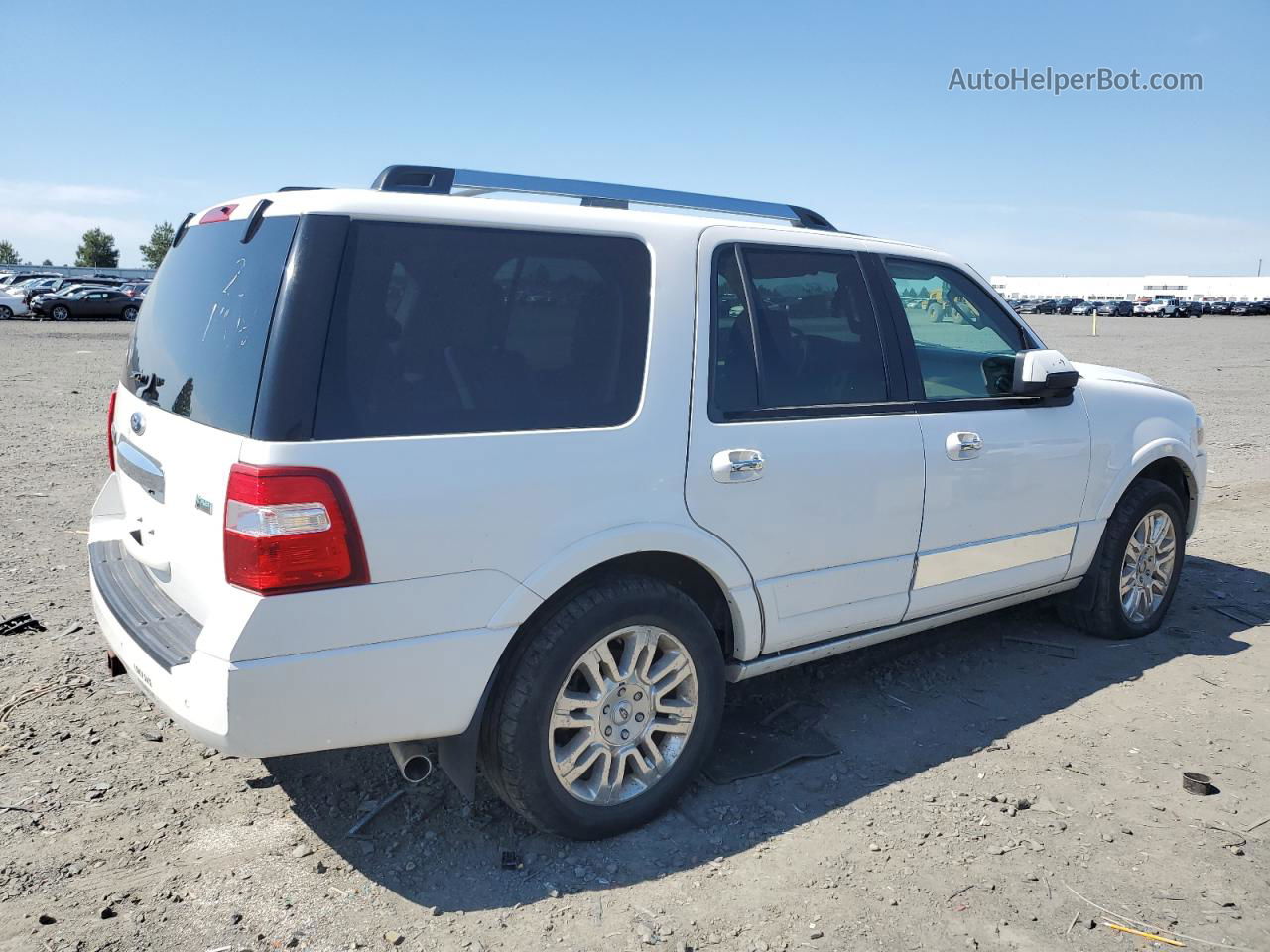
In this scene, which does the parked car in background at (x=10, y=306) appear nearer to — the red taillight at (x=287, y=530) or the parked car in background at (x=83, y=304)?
the parked car in background at (x=83, y=304)

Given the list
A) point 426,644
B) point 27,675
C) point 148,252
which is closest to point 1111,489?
point 426,644

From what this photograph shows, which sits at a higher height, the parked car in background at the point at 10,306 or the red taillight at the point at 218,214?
the red taillight at the point at 218,214

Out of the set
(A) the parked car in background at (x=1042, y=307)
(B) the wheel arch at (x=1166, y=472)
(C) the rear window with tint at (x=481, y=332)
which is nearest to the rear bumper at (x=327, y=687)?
(C) the rear window with tint at (x=481, y=332)

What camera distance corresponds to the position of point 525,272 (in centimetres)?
307

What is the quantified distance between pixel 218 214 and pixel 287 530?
1276 mm

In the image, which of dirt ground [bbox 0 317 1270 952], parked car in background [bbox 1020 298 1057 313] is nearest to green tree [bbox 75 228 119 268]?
parked car in background [bbox 1020 298 1057 313]

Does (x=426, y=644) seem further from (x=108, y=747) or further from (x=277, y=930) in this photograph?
(x=108, y=747)

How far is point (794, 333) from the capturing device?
3.73m

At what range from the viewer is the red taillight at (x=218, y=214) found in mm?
3156

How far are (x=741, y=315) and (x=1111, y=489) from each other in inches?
97.4

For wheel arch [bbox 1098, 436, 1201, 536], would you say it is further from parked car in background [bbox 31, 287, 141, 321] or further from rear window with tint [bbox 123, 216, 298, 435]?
parked car in background [bbox 31, 287, 141, 321]

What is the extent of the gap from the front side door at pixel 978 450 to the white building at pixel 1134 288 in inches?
4530

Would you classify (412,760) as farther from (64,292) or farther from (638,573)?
(64,292)

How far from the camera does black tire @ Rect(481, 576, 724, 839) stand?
9.97 ft
